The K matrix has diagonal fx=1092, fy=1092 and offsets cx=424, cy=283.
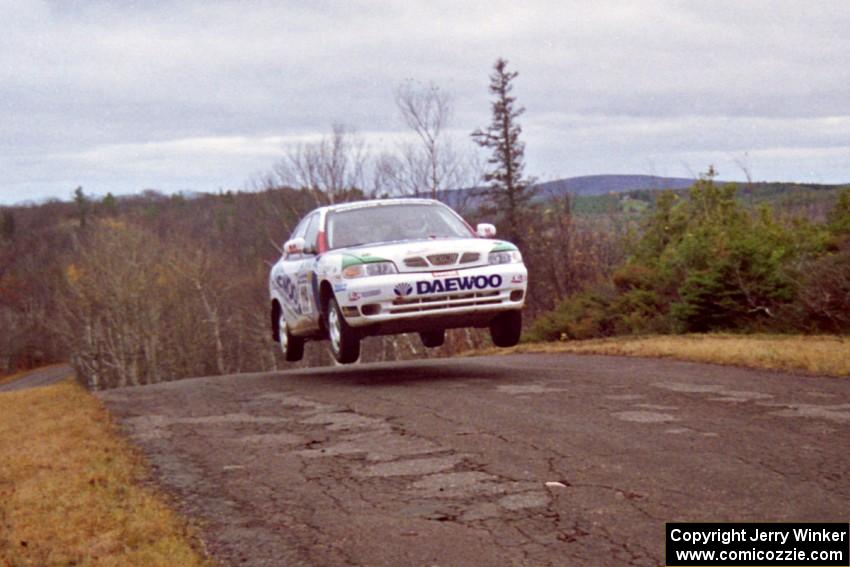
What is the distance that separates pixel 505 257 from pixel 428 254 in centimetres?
92

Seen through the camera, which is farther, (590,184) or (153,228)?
(153,228)

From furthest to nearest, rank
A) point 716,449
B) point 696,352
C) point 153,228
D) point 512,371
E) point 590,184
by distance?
point 153,228
point 590,184
point 696,352
point 512,371
point 716,449

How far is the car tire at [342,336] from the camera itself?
11875 millimetres

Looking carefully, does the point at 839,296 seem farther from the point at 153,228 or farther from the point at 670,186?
the point at 153,228

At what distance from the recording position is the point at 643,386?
35.4ft

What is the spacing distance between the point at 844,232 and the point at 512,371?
1020cm

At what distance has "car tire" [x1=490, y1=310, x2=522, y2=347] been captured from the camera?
12.5m

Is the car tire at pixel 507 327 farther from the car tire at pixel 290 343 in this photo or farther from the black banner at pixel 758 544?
the black banner at pixel 758 544

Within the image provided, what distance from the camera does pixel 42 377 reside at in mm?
91562

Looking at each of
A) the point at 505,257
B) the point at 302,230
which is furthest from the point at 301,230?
the point at 505,257

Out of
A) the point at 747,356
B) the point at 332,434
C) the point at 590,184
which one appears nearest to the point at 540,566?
the point at 332,434

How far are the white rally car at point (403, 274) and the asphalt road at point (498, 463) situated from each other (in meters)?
0.71

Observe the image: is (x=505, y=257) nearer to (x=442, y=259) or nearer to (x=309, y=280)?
(x=442, y=259)

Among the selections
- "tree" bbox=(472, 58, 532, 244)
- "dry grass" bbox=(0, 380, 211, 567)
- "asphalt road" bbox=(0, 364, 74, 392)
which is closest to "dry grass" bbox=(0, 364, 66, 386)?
"asphalt road" bbox=(0, 364, 74, 392)
